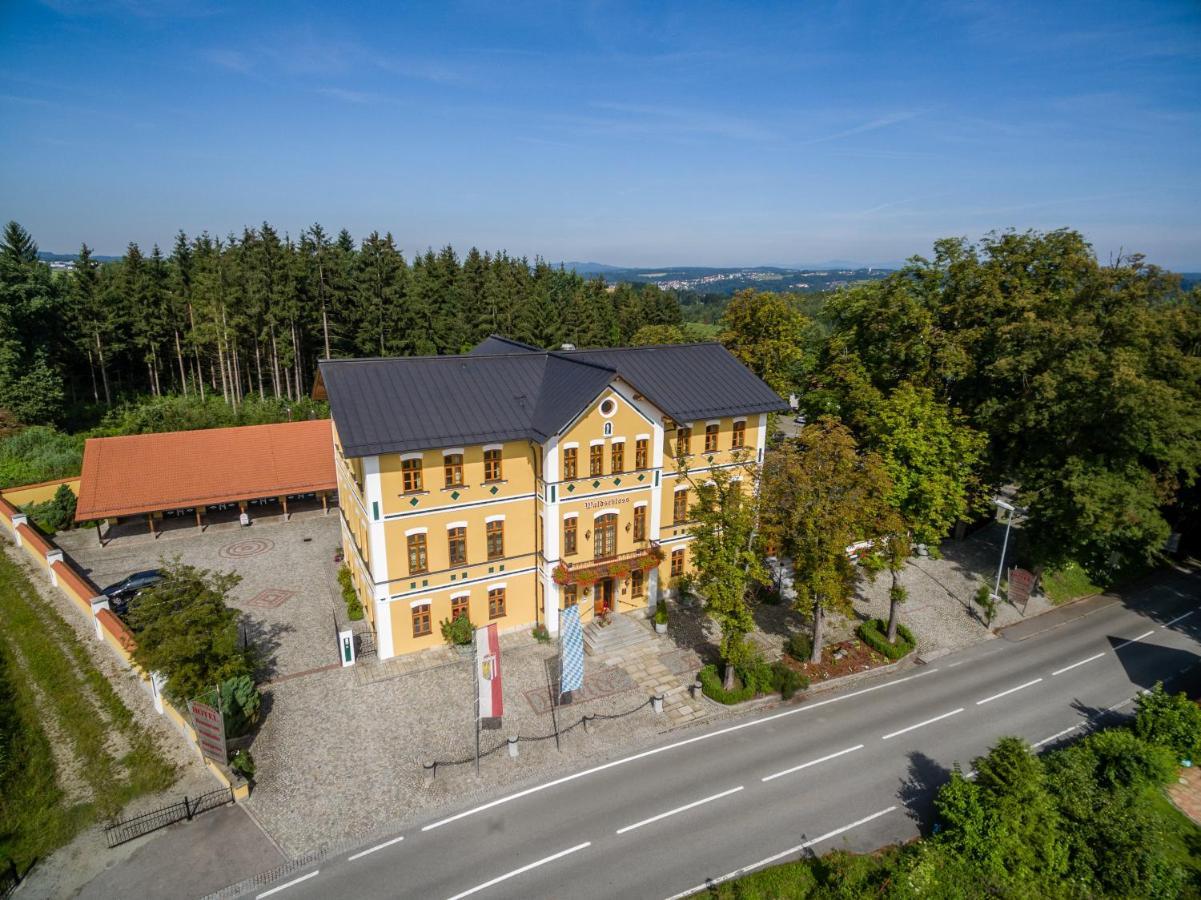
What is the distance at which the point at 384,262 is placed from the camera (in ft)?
198

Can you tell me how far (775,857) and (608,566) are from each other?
1284cm

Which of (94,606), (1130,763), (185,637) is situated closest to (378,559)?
(185,637)

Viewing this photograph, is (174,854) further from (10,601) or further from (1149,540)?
(1149,540)

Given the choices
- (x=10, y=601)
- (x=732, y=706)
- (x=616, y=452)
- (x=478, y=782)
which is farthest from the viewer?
(x=10, y=601)

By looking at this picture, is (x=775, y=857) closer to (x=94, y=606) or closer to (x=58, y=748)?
(x=58, y=748)

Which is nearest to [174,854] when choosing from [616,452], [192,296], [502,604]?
[502,604]

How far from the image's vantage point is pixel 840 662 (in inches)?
1107

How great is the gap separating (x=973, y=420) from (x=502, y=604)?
2827 cm

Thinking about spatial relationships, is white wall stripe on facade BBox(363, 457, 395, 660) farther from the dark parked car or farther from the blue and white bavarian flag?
the dark parked car

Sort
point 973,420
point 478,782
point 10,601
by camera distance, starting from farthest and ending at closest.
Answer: point 973,420 → point 10,601 → point 478,782

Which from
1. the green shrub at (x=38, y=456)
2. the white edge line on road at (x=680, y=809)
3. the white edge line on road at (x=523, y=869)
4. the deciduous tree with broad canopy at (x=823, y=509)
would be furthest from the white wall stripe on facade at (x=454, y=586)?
the green shrub at (x=38, y=456)

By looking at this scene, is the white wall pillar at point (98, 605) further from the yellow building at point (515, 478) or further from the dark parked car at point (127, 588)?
the yellow building at point (515, 478)

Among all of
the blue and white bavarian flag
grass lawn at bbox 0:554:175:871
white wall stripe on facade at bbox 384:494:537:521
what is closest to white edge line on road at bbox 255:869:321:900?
grass lawn at bbox 0:554:175:871

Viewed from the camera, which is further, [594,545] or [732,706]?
[594,545]
